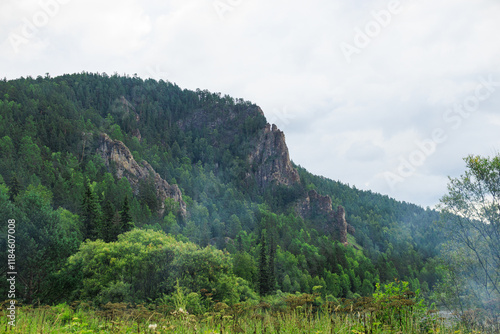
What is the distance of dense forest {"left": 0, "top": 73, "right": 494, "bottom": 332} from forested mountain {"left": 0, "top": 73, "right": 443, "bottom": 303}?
0.70 feet

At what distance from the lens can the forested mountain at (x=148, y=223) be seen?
98.0 ft

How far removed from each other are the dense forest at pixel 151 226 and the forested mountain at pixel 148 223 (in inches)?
8.4

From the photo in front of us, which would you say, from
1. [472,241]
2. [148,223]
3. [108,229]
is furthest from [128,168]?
[472,241]

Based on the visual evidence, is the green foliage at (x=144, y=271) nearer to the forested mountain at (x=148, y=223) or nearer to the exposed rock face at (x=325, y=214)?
the forested mountain at (x=148, y=223)

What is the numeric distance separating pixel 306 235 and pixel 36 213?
123245 millimetres

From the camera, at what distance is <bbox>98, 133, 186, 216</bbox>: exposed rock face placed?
125 meters

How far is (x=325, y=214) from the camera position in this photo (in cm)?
18512

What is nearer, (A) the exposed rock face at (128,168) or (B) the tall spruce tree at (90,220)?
(B) the tall spruce tree at (90,220)

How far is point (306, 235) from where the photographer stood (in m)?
141

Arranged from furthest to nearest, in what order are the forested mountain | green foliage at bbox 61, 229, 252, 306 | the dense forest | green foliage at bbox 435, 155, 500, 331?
the forested mountain < the dense forest < green foliage at bbox 61, 229, 252, 306 < green foliage at bbox 435, 155, 500, 331

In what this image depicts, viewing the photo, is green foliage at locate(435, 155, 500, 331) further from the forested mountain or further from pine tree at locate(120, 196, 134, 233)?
pine tree at locate(120, 196, 134, 233)

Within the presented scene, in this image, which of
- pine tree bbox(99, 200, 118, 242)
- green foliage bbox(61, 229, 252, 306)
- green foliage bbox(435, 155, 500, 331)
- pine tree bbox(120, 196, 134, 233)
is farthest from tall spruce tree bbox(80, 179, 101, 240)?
green foliage bbox(435, 155, 500, 331)

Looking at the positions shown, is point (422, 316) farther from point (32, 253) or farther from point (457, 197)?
point (32, 253)

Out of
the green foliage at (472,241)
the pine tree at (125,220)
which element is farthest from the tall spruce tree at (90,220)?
the green foliage at (472,241)
